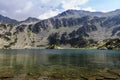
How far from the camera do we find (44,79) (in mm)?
40500

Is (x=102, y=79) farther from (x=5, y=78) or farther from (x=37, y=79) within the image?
(x=5, y=78)

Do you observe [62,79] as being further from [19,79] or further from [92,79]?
[19,79]

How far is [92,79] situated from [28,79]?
12.5 meters

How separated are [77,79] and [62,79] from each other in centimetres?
295

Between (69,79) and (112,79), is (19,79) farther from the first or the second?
(112,79)

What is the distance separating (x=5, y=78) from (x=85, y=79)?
52.9ft

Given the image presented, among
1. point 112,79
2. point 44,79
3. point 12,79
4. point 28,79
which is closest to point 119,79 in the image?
point 112,79

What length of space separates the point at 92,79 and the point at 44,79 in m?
9.35

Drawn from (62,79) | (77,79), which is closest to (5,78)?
(62,79)

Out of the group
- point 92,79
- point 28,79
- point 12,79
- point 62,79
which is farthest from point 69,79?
point 12,79

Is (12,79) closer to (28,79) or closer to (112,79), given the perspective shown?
(28,79)

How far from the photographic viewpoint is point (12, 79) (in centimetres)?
4038

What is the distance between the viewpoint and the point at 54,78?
41594mm

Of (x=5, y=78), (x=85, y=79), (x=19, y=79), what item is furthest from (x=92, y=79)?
(x=5, y=78)
